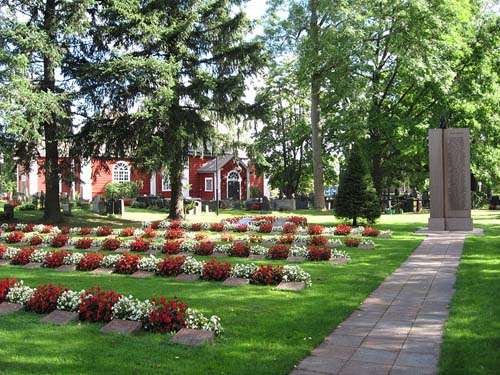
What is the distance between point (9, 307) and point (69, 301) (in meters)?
1.10

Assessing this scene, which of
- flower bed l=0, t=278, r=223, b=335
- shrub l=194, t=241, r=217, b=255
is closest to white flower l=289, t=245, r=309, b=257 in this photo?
shrub l=194, t=241, r=217, b=255

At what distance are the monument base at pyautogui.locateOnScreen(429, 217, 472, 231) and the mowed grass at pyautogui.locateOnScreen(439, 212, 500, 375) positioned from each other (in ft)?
24.1

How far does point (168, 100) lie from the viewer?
20656 mm

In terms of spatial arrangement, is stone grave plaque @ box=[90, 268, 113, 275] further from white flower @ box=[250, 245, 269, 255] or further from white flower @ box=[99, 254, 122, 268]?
white flower @ box=[250, 245, 269, 255]

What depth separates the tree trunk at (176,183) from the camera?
22.9 meters

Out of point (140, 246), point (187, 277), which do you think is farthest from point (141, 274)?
point (140, 246)

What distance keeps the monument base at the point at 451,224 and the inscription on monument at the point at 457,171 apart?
1.38ft

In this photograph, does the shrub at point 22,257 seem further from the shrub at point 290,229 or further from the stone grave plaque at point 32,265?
the shrub at point 290,229

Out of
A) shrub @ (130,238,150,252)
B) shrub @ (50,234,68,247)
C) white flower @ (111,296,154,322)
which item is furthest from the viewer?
shrub @ (50,234,68,247)

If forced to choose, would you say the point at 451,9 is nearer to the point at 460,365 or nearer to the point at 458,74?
the point at 458,74

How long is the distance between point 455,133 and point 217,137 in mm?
11365

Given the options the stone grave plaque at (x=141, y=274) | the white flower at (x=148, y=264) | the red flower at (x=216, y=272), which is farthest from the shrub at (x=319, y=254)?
the stone grave plaque at (x=141, y=274)

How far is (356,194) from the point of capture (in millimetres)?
19141

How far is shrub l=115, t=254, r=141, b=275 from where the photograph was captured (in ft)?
34.0
